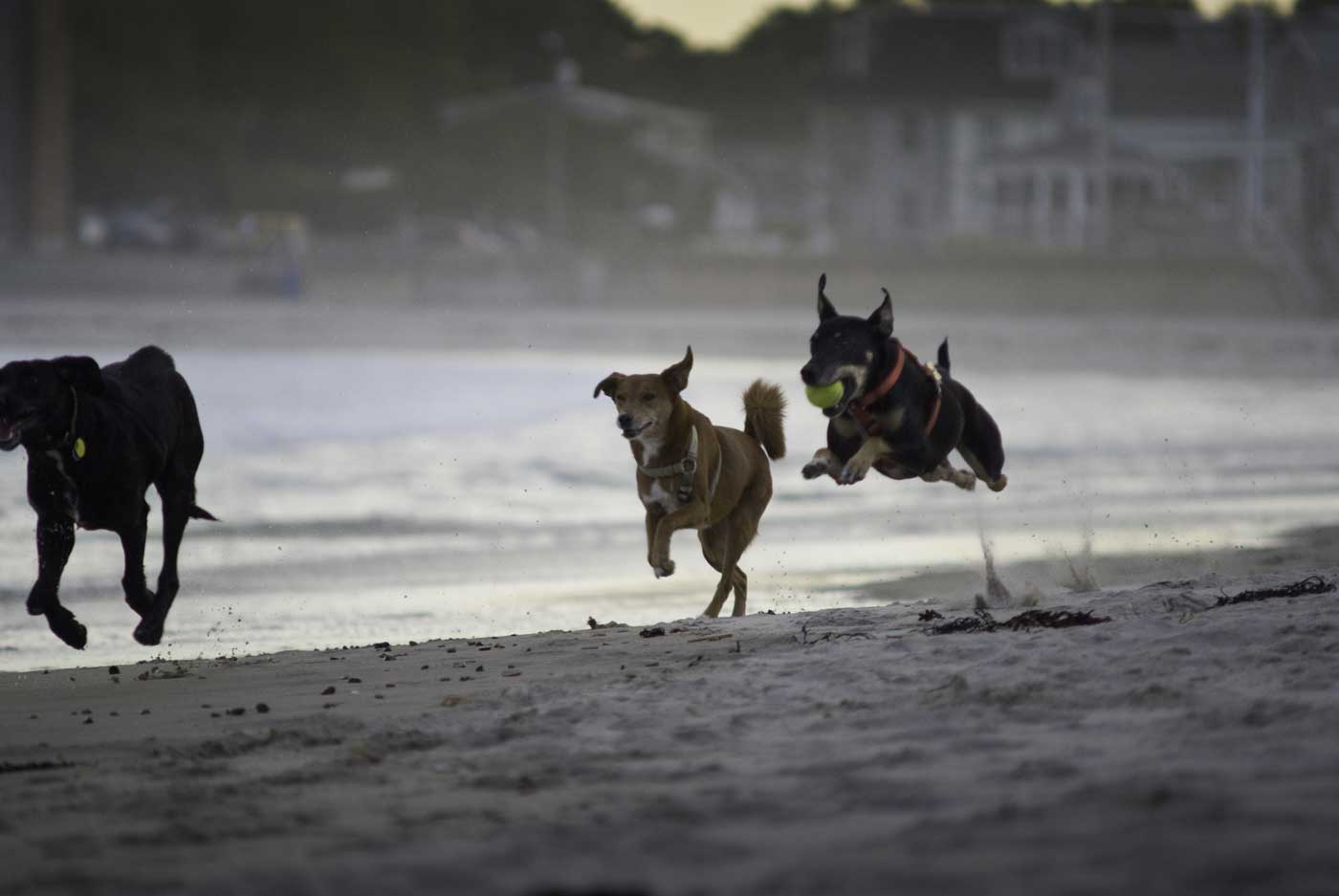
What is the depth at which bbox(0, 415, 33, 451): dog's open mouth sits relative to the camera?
7637 mm

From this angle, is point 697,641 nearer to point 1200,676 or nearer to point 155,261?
point 1200,676

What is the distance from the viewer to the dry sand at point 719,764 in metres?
4.08

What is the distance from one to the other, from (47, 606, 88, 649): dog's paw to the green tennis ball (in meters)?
3.23

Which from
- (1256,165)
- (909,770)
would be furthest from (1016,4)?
(909,770)

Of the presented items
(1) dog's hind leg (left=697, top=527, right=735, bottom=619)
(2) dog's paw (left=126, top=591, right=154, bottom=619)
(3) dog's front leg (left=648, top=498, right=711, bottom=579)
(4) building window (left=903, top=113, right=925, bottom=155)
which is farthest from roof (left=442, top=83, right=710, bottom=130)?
(2) dog's paw (left=126, top=591, right=154, bottom=619)

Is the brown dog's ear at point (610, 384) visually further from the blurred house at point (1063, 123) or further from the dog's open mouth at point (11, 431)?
the blurred house at point (1063, 123)

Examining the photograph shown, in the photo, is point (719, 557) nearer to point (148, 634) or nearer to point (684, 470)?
point (684, 470)

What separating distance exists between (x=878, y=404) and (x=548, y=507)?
6374 mm

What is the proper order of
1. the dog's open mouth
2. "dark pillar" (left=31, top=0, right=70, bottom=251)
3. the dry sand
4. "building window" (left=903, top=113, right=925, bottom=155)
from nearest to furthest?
the dry sand
the dog's open mouth
"dark pillar" (left=31, top=0, right=70, bottom=251)
"building window" (left=903, top=113, right=925, bottom=155)

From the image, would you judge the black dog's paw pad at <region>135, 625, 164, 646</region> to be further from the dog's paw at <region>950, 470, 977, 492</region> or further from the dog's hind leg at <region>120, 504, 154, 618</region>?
the dog's paw at <region>950, 470, 977, 492</region>

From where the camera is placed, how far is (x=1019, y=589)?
9.70 meters

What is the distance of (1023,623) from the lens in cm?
727

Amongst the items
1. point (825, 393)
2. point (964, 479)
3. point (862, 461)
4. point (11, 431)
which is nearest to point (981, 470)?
point (964, 479)

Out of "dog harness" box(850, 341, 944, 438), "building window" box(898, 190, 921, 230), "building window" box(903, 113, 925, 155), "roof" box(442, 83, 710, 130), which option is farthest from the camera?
"building window" box(898, 190, 921, 230)
